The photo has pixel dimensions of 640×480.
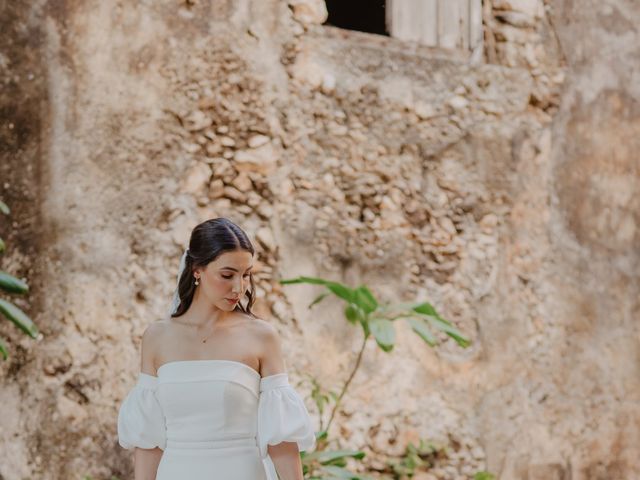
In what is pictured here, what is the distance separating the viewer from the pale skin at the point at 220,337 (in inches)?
102

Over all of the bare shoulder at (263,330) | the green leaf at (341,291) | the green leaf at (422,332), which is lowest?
the green leaf at (422,332)

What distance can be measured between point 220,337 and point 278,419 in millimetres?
235

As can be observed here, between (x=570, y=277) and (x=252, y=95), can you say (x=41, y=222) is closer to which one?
(x=252, y=95)

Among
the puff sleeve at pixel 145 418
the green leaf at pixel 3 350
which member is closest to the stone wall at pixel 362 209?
the green leaf at pixel 3 350

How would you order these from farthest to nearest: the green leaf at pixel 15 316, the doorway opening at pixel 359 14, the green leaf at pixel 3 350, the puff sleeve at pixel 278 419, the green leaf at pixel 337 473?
1. the doorway opening at pixel 359 14
2. the green leaf at pixel 337 473
3. the green leaf at pixel 3 350
4. the green leaf at pixel 15 316
5. the puff sleeve at pixel 278 419

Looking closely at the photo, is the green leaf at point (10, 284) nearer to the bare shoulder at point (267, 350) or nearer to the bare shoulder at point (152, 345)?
the bare shoulder at point (152, 345)

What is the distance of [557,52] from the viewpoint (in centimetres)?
578

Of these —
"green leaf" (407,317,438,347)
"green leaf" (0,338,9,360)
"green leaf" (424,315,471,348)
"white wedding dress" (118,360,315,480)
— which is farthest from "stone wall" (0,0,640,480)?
"white wedding dress" (118,360,315,480)

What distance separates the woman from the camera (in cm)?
256

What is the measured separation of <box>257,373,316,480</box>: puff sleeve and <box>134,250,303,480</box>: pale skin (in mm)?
21

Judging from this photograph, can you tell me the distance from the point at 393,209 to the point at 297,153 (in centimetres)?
54

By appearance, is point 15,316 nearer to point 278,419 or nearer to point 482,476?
point 278,419

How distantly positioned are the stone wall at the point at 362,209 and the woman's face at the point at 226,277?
1.98 m

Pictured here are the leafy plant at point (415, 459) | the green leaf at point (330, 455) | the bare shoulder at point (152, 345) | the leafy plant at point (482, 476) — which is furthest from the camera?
the leafy plant at point (482, 476)
